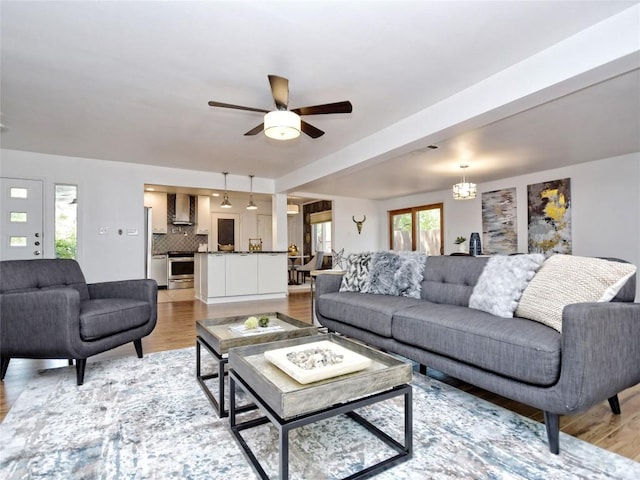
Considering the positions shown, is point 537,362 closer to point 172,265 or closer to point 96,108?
point 96,108

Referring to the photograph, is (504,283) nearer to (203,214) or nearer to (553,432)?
(553,432)

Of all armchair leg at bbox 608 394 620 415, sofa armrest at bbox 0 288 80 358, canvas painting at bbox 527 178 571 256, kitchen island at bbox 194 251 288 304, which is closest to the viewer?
armchair leg at bbox 608 394 620 415

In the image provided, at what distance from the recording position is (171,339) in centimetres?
354

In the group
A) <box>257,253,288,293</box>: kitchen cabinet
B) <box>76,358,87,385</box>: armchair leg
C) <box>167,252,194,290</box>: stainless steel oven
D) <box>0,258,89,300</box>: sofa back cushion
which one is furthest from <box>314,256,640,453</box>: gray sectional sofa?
<box>167,252,194,290</box>: stainless steel oven

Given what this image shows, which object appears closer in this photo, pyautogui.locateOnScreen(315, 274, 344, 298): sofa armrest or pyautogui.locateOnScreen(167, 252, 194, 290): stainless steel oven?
pyautogui.locateOnScreen(315, 274, 344, 298): sofa armrest

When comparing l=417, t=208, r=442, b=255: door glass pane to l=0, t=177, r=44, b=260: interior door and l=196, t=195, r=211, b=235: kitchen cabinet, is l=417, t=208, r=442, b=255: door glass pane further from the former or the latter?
l=0, t=177, r=44, b=260: interior door

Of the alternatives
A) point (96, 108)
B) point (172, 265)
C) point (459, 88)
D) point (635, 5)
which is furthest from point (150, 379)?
point (172, 265)

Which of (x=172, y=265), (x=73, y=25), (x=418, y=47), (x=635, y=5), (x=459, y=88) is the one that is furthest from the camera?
(x=172, y=265)

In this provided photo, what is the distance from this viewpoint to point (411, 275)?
10.3 ft

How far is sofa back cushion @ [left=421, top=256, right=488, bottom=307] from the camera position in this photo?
2682mm

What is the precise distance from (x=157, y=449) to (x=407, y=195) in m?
8.01

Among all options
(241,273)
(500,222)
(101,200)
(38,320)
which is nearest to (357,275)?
(38,320)

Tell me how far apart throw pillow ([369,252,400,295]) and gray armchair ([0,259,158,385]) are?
2.05 meters

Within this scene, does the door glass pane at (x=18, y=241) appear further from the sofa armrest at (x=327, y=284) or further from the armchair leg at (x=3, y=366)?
the sofa armrest at (x=327, y=284)
